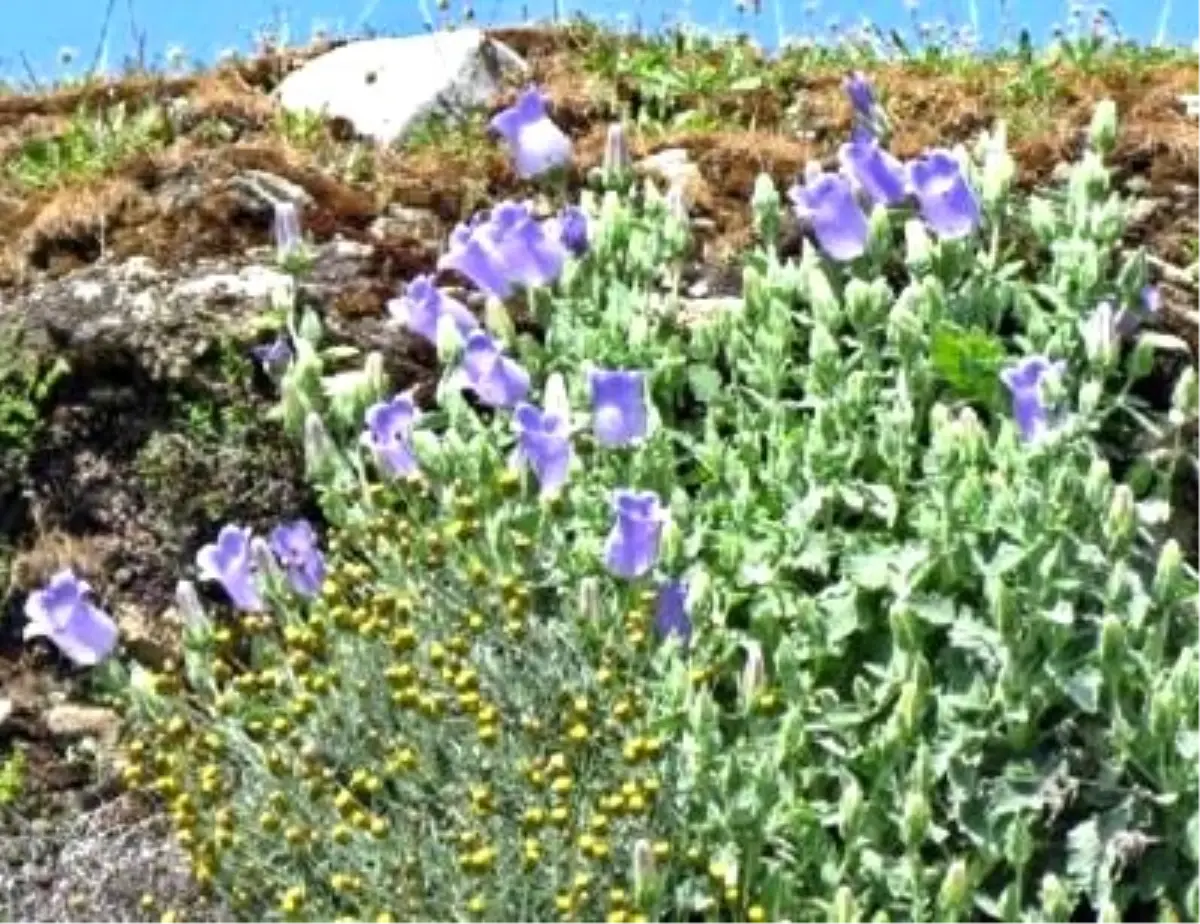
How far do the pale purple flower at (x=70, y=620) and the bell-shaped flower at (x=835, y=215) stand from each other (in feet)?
4.64

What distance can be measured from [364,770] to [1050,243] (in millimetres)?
1755

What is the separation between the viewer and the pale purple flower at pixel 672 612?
16.0 ft

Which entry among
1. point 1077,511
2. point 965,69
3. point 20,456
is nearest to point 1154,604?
point 1077,511

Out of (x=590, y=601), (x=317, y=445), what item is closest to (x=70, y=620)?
(x=317, y=445)

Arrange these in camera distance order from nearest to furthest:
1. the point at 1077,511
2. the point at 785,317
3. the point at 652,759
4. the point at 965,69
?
the point at 652,759 → the point at 1077,511 → the point at 785,317 → the point at 965,69

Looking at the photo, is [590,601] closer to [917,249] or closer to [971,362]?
[971,362]

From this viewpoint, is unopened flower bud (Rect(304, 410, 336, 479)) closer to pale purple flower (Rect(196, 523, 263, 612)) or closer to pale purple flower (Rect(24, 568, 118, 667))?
pale purple flower (Rect(196, 523, 263, 612))

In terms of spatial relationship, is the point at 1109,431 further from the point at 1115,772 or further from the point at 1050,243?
the point at 1115,772

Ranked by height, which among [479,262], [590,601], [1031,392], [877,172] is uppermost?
[877,172]

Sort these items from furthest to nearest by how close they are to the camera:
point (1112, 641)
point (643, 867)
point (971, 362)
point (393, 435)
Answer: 1. point (971, 362)
2. point (393, 435)
3. point (1112, 641)
4. point (643, 867)

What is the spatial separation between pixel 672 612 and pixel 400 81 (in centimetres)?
317

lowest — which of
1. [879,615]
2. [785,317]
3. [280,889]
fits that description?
[280,889]

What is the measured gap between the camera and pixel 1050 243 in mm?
5699

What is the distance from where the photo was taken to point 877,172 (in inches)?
223
